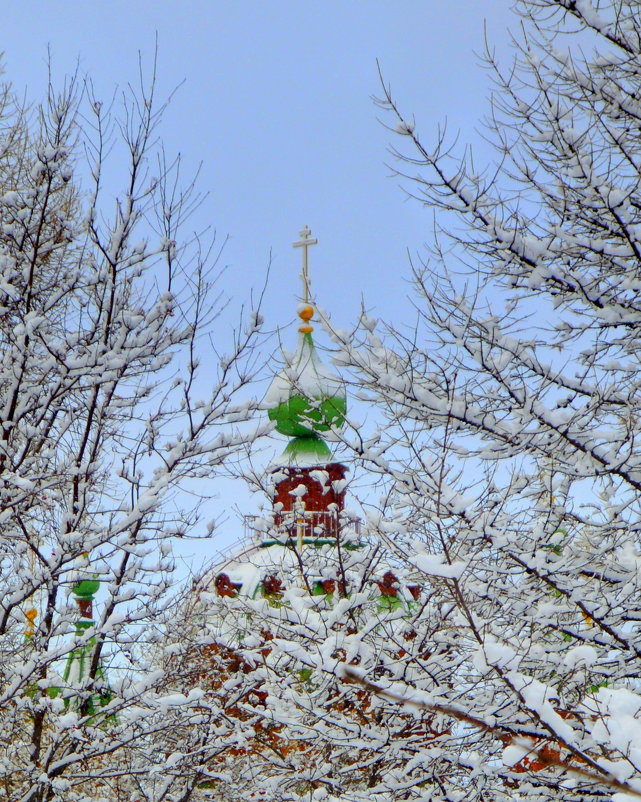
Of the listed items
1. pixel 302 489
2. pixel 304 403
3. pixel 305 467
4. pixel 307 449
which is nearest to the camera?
pixel 302 489

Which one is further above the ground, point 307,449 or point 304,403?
point 307,449

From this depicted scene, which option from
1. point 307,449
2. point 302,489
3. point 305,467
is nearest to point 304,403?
point 302,489

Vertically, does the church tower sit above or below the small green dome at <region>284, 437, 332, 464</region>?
below

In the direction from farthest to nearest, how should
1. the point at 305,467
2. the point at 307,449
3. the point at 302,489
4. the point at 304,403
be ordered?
the point at 307,449
the point at 305,467
the point at 304,403
the point at 302,489

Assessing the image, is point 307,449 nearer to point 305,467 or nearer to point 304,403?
point 305,467

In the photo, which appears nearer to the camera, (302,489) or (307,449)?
(302,489)

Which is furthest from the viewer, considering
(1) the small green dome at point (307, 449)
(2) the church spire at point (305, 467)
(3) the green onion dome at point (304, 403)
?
(1) the small green dome at point (307, 449)

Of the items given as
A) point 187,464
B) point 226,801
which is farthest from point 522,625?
point 226,801

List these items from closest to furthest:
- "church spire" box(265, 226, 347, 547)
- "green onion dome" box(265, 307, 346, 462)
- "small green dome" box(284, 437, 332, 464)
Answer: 1. "green onion dome" box(265, 307, 346, 462)
2. "church spire" box(265, 226, 347, 547)
3. "small green dome" box(284, 437, 332, 464)

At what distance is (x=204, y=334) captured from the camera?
559 centimetres

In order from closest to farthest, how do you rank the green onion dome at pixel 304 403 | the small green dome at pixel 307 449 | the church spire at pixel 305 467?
the green onion dome at pixel 304 403 < the church spire at pixel 305 467 < the small green dome at pixel 307 449

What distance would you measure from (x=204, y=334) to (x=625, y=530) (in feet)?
9.15

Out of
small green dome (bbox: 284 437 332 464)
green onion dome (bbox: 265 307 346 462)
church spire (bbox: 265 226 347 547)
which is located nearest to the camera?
green onion dome (bbox: 265 307 346 462)

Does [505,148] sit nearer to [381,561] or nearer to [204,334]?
[204,334]
